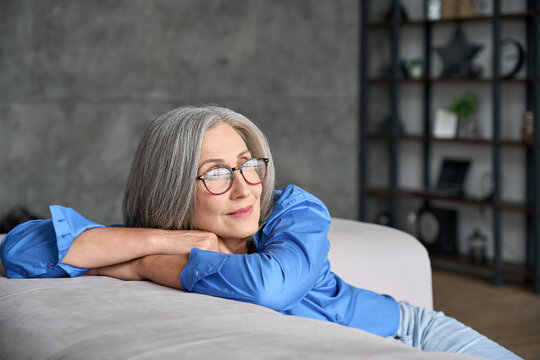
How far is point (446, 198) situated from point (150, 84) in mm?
2179

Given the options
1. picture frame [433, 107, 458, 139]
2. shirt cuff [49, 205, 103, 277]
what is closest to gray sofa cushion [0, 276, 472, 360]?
shirt cuff [49, 205, 103, 277]

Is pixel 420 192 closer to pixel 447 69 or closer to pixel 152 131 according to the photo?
pixel 447 69

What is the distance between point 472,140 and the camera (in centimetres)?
481

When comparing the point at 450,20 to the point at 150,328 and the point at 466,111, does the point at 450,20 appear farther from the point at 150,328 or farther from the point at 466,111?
the point at 150,328

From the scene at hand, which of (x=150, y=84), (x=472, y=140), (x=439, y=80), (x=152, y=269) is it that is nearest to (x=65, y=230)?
(x=152, y=269)

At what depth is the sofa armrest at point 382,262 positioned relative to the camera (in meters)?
1.84

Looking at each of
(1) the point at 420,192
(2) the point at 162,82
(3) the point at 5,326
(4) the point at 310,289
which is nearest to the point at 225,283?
(4) the point at 310,289

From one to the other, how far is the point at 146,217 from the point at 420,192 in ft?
12.8

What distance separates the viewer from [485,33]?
16.4 feet

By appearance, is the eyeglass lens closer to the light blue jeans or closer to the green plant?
the light blue jeans

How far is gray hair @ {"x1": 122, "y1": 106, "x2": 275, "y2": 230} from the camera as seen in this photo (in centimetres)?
146

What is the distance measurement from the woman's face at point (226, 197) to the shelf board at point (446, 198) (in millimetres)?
3386

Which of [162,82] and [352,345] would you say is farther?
[162,82]

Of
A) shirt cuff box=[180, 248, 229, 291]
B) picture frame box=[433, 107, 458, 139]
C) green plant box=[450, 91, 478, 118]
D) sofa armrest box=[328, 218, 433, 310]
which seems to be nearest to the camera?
shirt cuff box=[180, 248, 229, 291]
